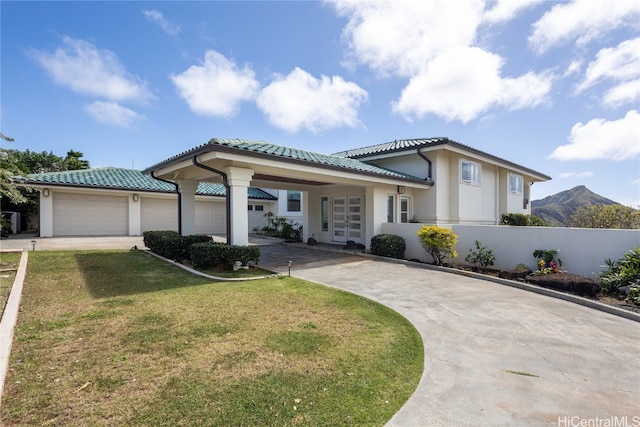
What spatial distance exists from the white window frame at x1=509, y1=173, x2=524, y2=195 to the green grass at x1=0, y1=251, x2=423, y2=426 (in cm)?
1768

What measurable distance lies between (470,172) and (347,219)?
23.0 feet

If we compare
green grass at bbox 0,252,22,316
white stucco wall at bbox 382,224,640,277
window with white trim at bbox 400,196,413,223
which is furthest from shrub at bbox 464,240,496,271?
green grass at bbox 0,252,22,316

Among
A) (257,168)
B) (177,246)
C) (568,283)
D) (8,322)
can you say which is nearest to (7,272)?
(177,246)

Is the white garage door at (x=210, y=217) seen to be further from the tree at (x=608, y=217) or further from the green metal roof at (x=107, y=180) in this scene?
the tree at (x=608, y=217)

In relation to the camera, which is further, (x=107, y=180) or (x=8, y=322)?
(x=107, y=180)

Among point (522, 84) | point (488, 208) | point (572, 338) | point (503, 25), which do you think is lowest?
point (572, 338)

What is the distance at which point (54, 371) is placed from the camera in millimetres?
3203

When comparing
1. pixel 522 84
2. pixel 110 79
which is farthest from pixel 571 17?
pixel 110 79

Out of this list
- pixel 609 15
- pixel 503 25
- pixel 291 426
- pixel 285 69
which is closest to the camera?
pixel 291 426

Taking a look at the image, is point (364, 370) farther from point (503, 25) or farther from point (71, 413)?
point (503, 25)

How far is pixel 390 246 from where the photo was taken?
1181cm

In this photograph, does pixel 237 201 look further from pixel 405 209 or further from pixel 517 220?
pixel 517 220

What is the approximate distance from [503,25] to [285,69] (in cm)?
864

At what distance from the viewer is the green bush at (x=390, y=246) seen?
11.8 meters
